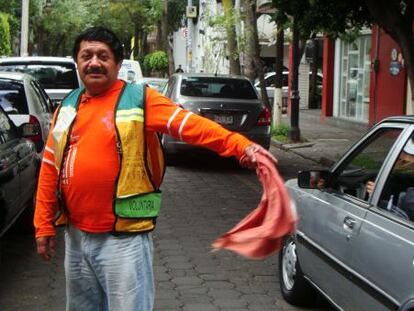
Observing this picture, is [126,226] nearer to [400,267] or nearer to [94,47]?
[94,47]

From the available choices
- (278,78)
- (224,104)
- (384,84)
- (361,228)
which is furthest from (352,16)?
(361,228)

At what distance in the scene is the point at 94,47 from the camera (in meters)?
3.14

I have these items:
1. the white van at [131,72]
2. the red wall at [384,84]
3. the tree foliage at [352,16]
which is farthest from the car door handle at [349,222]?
the white van at [131,72]

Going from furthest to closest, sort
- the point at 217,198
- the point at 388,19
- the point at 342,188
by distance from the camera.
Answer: the point at 388,19 → the point at 217,198 → the point at 342,188

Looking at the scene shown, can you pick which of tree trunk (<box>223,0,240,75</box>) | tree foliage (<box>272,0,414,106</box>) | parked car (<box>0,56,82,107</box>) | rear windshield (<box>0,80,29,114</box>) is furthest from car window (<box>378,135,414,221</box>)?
tree trunk (<box>223,0,240,75</box>)

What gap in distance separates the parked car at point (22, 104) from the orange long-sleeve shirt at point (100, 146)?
499 cm

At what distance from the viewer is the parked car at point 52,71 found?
41.7 feet

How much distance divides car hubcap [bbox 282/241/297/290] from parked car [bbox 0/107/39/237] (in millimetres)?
2207

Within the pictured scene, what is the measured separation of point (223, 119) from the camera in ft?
38.5

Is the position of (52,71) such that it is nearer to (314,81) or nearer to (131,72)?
(131,72)

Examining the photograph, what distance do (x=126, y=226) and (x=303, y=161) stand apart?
10.7m

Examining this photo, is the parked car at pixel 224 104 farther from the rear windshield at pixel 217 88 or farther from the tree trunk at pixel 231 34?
the tree trunk at pixel 231 34

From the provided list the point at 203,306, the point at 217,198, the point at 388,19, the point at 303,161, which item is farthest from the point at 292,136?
the point at 203,306

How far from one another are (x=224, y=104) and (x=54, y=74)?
333cm
